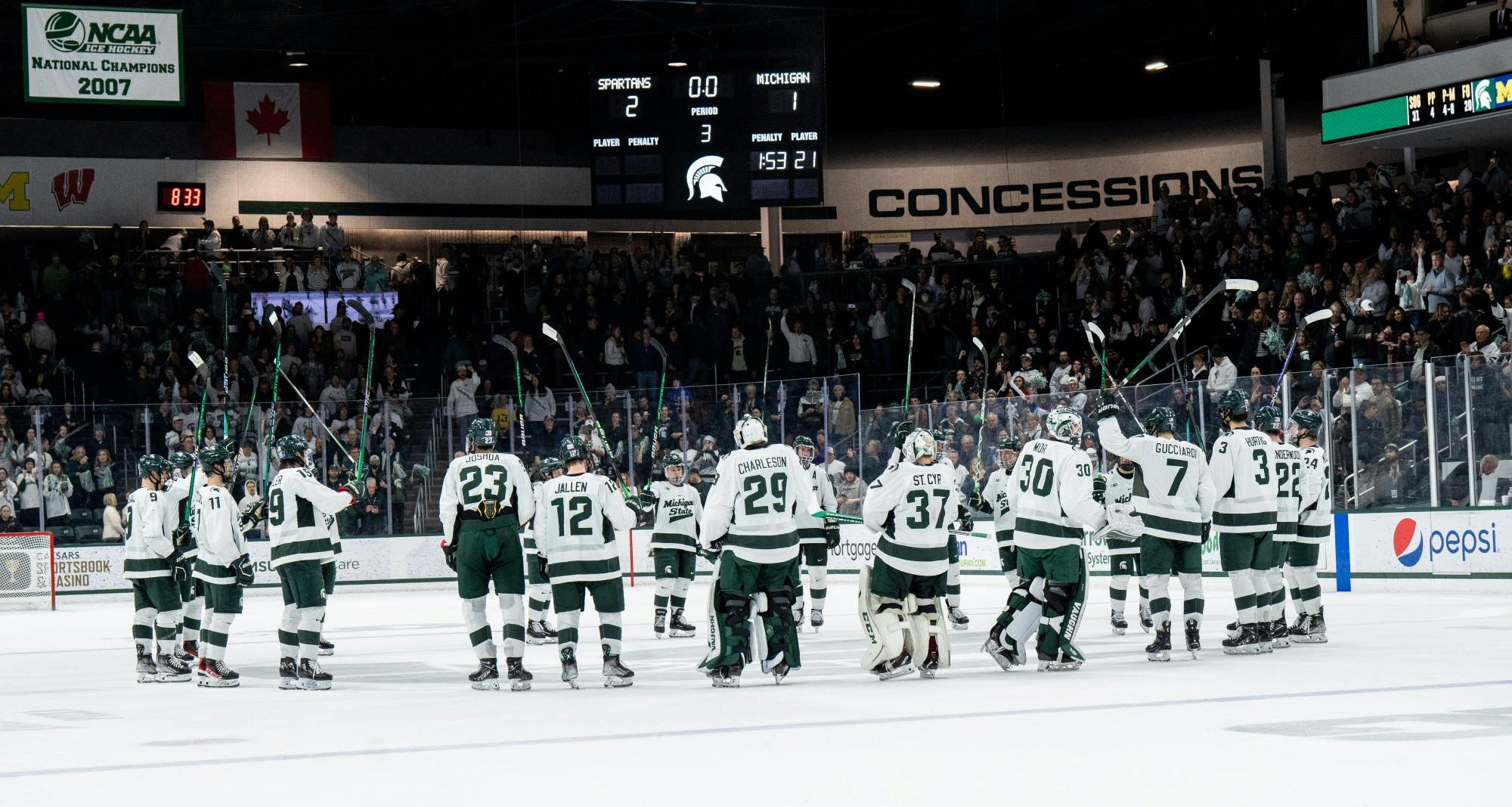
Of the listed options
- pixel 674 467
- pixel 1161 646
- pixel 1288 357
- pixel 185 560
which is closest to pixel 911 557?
pixel 1161 646

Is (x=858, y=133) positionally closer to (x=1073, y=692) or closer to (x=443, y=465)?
(x=443, y=465)

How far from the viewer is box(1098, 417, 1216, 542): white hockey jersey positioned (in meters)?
11.7

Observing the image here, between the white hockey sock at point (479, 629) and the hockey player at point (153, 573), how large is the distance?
2.61m

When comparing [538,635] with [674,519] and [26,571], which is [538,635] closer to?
[674,519]

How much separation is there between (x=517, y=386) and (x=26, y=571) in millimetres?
6450

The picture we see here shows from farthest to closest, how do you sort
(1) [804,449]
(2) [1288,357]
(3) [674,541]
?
(2) [1288,357] → (1) [804,449] → (3) [674,541]

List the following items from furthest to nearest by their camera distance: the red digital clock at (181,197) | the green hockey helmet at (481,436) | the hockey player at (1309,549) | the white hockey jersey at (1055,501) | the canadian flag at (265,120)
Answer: the canadian flag at (265,120)
the red digital clock at (181,197)
the hockey player at (1309,549)
the green hockey helmet at (481,436)
the white hockey jersey at (1055,501)

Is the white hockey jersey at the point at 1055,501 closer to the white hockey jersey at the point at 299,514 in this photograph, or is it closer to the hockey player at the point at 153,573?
the white hockey jersey at the point at 299,514

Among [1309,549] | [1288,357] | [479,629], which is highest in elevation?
[1288,357]

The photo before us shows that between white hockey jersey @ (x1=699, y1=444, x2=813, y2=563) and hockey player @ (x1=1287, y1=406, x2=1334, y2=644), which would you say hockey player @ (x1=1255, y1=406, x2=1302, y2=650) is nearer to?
hockey player @ (x1=1287, y1=406, x2=1334, y2=644)

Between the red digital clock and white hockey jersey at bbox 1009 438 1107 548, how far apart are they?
22.9 metres

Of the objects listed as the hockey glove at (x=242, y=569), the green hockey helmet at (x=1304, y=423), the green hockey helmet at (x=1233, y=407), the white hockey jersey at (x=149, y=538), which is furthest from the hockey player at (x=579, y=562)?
the green hockey helmet at (x=1304, y=423)

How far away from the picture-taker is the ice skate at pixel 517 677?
1084 centimetres

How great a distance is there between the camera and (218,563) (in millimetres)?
12023
